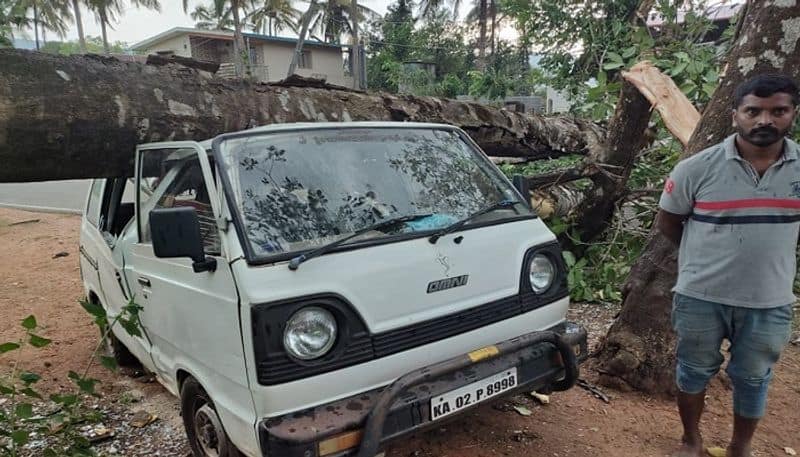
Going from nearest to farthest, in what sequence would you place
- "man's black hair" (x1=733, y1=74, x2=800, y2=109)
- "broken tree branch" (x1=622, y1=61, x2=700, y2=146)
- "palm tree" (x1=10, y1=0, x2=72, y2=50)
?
1. "man's black hair" (x1=733, y1=74, x2=800, y2=109)
2. "broken tree branch" (x1=622, y1=61, x2=700, y2=146)
3. "palm tree" (x1=10, y1=0, x2=72, y2=50)

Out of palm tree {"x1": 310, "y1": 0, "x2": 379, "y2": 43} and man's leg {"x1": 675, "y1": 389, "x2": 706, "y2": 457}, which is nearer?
man's leg {"x1": 675, "y1": 389, "x2": 706, "y2": 457}

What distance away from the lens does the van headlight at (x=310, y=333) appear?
2.18m

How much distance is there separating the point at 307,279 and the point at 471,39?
35.3 meters

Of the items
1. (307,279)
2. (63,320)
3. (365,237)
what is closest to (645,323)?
(365,237)

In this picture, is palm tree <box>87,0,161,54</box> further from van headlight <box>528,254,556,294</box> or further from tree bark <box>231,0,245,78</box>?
van headlight <box>528,254,556,294</box>

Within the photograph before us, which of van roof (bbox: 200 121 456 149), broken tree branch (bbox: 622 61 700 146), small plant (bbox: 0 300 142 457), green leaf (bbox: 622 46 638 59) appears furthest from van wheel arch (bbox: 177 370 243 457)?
green leaf (bbox: 622 46 638 59)

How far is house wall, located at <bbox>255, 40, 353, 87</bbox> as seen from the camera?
111 ft

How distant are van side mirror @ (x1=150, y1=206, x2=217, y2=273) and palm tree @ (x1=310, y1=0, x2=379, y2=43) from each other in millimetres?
33895

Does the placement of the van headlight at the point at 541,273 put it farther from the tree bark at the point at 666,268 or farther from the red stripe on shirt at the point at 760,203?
the red stripe on shirt at the point at 760,203

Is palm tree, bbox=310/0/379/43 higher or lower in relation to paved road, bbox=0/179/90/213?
higher

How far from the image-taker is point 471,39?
3500 cm

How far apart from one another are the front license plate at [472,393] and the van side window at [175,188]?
3.83ft

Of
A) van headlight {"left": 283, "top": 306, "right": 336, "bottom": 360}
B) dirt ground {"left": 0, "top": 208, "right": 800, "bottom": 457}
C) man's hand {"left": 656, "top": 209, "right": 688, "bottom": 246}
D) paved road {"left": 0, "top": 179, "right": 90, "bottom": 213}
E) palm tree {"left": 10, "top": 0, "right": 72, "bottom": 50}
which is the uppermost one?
palm tree {"left": 10, "top": 0, "right": 72, "bottom": 50}

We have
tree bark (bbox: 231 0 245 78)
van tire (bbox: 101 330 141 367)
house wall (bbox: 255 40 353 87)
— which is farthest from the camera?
house wall (bbox: 255 40 353 87)
